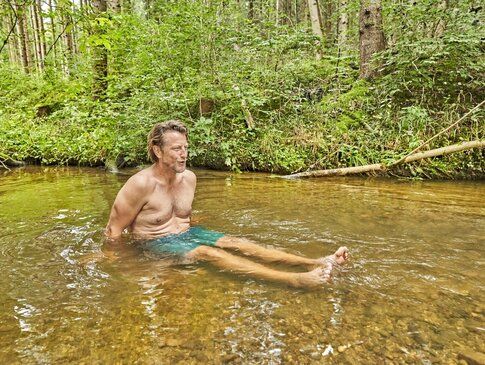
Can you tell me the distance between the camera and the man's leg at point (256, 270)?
8.39 ft

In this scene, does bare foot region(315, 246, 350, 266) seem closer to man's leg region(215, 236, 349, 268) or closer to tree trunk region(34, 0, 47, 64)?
man's leg region(215, 236, 349, 268)

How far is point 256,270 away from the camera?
9.10 ft

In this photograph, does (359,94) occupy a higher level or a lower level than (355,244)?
higher

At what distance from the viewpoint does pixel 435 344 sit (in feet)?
6.25

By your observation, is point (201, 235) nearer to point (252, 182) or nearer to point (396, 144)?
point (252, 182)

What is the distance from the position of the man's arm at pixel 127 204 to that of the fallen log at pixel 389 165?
454 centimetres

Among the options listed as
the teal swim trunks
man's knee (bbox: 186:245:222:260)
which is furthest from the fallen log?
man's knee (bbox: 186:245:222:260)

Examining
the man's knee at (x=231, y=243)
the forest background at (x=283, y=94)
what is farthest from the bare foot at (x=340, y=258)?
the forest background at (x=283, y=94)

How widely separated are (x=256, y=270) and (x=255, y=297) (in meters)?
0.33

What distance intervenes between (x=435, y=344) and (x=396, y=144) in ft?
20.2

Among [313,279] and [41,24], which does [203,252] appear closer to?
[313,279]

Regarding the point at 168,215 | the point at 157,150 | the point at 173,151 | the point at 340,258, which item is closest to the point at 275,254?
the point at 340,258

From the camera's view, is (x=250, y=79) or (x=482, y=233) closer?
(x=482, y=233)

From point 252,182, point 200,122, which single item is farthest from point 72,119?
point 252,182
